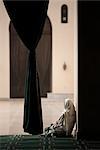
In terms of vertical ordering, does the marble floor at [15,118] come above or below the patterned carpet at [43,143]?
below

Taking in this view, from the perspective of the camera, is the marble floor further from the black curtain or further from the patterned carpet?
the patterned carpet

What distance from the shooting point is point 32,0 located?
5.54 m

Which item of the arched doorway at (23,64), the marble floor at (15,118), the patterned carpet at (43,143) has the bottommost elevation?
the marble floor at (15,118)

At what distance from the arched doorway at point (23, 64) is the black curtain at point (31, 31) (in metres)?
6.91

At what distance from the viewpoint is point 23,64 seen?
12.6 m

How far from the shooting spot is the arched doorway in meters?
12.6

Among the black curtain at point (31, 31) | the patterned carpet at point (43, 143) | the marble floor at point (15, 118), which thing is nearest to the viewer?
the patterned carpet at point (43, 143)

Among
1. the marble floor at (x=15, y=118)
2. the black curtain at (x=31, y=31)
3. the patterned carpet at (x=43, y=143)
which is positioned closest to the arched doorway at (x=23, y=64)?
the marble floor at (x=15, y=118)

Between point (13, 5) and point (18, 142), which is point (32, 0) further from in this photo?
point (18, 142)

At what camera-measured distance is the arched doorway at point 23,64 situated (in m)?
12.6

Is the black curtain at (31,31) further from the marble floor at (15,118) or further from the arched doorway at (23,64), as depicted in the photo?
the arched doorway at (23,64)

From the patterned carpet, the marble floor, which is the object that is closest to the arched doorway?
the marble floor
